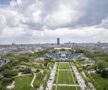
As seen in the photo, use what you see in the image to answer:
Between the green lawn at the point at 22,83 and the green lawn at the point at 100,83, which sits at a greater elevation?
the green lawn at the point at 22,83

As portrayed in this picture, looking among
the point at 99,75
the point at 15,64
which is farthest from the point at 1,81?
the point at 15,64

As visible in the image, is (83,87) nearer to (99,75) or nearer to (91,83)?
(91,83)

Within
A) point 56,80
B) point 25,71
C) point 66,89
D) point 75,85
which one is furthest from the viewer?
point 25,71

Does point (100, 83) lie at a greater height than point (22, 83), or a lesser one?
lesser

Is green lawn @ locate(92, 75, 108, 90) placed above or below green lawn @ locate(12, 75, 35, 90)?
below

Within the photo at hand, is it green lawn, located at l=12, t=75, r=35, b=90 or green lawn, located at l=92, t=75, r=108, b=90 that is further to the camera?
green lawn, located at l=92, t=75, r=108, b=90

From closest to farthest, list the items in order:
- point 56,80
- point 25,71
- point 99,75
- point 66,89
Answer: point 66,89 → point 56,80 → point 99,75 → point 25,71

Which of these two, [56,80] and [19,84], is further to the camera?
[56,80]

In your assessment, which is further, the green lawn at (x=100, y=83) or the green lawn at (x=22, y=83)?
the green lawn at (x=100, y=83)

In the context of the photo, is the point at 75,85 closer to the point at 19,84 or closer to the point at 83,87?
the point at 83,87
